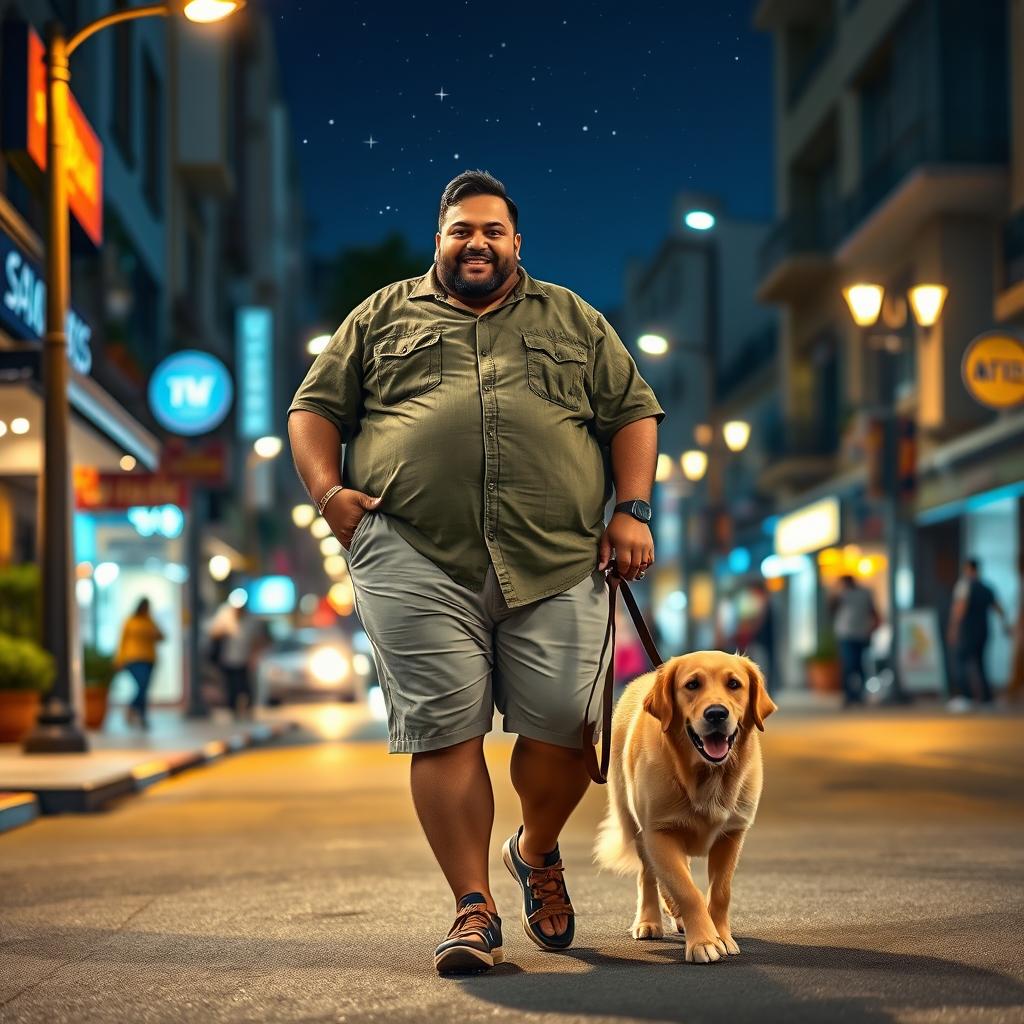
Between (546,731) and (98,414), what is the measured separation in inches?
531

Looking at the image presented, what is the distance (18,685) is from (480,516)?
12.3 metres

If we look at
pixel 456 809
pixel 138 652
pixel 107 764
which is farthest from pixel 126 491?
pixel 456 809

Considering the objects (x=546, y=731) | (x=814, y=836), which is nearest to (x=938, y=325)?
(x=814, y=836)

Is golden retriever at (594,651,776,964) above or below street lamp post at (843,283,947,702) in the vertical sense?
below

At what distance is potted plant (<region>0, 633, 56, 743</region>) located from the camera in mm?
16438

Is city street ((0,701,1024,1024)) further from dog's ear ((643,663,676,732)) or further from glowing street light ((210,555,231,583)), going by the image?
glowing street light ((210,555,231,583))

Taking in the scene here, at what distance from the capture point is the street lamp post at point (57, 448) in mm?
15273

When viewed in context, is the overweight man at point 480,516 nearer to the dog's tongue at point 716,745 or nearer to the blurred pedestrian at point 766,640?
the dog's tongue at point 716,745

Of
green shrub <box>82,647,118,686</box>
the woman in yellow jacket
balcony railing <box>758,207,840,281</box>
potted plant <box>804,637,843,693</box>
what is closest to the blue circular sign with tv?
the woman in yellow jacket

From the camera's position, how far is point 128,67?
3225 centimetres

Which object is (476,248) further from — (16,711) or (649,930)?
(16,711)

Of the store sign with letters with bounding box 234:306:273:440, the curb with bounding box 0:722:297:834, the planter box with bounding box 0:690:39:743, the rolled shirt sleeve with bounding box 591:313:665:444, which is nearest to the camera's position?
the rolled shirt sleeve with bounding box 591:313:665:444

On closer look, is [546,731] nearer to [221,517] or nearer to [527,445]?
[527,445]

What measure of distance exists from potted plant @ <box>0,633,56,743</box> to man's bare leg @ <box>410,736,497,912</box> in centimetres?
1177
